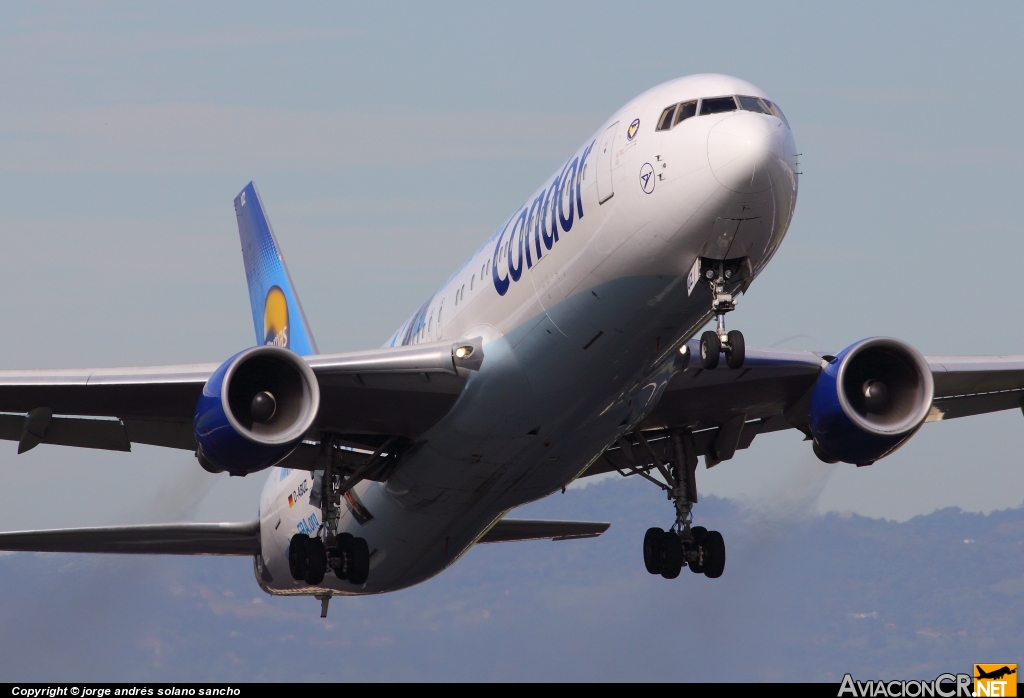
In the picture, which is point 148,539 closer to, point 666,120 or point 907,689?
point 666,120

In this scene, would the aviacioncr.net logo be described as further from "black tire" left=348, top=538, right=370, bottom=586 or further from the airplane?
"black tire" left=348, top=538, right=370, bottom=586

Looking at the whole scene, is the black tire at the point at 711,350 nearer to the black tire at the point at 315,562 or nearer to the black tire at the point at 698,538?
the black tire at the point at 698,538

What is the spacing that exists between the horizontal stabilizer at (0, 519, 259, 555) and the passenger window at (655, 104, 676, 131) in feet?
43.9

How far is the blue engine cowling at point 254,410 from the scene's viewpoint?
18953 millimetres

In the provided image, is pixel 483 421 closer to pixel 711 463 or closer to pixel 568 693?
pixel 711 463

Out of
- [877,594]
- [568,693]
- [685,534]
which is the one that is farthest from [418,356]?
[877,594]

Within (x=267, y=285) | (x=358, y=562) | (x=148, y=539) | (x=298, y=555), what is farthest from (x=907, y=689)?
(x=267, y=285)

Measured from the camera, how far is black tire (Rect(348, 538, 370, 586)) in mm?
23078

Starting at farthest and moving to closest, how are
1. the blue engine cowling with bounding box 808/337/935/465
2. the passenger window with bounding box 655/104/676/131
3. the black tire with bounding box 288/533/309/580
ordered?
the black tire with bounding box 288/533/309/580 < the blue engine cowling with bounding box 808/337/935/465 < the passenger window with bounding box 655/104/676/131

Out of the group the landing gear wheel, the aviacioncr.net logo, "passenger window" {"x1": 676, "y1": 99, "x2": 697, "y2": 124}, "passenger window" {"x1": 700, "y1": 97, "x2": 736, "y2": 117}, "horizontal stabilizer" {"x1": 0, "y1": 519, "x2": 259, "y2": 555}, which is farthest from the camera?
"horizontal stabilizer" {"x1": 0, "y1": 519, "x2": 259, "y2": 555}

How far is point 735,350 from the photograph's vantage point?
675 inches

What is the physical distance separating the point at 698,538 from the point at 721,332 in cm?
851

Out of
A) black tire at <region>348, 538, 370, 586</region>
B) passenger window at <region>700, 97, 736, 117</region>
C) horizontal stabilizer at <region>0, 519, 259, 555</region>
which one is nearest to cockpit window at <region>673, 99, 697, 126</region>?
passenger window at <region>700, 97, 736, 117</region>

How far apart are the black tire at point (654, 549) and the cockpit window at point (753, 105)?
10.5 meters
